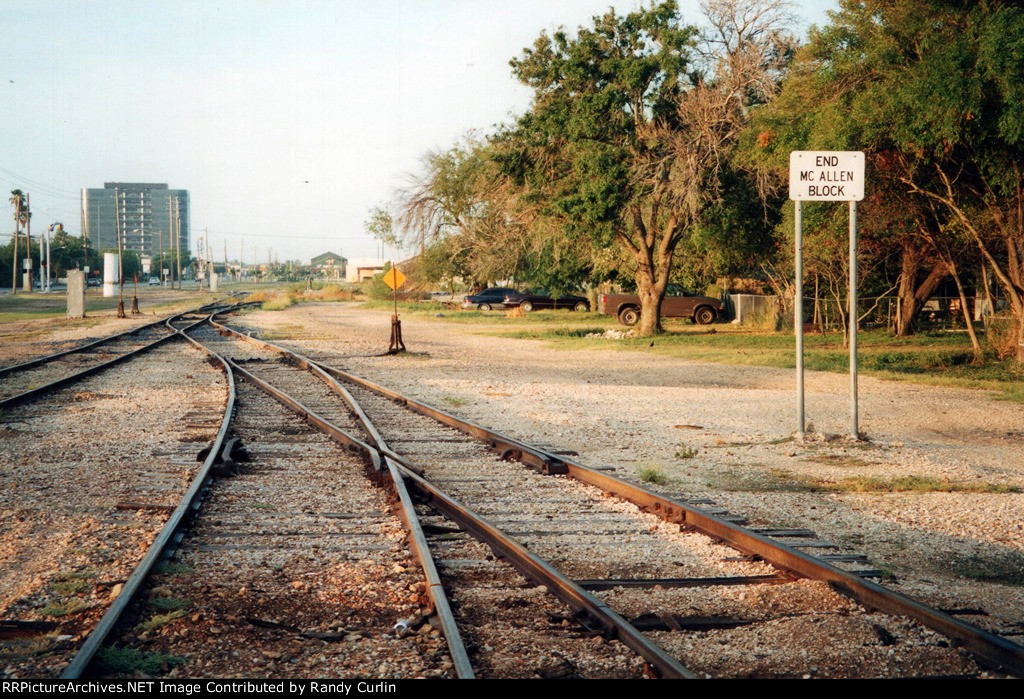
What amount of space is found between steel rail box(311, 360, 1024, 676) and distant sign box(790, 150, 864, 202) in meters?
4.25

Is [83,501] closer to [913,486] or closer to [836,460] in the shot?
[913,486]

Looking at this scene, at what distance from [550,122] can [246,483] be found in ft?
81.6

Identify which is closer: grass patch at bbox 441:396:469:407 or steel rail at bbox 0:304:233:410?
steel rail at bbox 0:304:233:410

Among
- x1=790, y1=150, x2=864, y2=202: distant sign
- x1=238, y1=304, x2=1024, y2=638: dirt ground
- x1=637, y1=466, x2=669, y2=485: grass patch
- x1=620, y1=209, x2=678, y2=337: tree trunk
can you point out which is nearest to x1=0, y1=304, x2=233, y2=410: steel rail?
x1=238, y1=304, x2=1024, y2=638: dirt ground

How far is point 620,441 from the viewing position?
40.1 feet

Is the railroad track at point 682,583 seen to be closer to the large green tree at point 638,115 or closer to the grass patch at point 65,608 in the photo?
the grass patch at point 65,608

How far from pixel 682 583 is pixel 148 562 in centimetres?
316

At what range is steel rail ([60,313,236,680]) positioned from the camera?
4324 millimetres

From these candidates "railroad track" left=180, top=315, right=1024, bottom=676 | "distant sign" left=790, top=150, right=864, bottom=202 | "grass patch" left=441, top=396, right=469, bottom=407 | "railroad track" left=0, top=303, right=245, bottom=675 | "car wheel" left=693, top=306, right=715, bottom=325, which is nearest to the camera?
"railroad track" left=180, top=315, right=1024, bottom=676

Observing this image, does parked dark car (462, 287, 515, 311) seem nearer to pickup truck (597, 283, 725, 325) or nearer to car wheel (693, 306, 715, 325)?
pickup truck (597, 283, 725, 325)

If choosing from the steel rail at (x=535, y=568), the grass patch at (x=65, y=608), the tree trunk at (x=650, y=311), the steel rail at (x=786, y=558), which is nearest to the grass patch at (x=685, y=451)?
the steel rail at (x=786, y=558)

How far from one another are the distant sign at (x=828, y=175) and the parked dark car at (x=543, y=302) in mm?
47938

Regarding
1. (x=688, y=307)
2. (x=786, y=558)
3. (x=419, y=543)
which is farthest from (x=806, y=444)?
(x=688, y=307)

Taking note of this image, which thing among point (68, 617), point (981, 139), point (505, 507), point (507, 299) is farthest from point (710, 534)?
point (507, 299)
